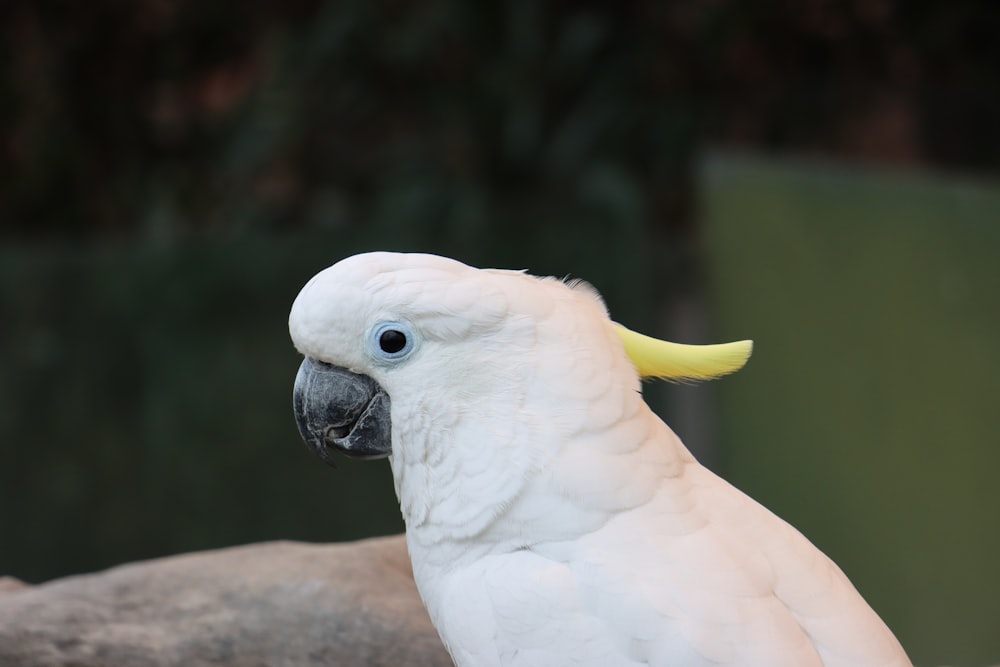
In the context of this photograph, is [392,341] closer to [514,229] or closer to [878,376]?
[878,376]

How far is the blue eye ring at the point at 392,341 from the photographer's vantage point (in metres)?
1.21

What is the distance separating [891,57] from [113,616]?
11.1 ft

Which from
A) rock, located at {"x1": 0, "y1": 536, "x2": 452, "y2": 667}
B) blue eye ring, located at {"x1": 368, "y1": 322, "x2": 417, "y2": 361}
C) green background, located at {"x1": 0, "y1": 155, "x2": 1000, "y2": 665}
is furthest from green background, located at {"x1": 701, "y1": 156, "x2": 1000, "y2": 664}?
blue eye ring, located at {"x1": 368, "y1": 322, "x2": 417, "y2": 361}

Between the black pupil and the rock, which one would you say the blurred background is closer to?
the rock

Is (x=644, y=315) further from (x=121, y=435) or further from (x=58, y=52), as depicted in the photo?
(x=58, y=52)

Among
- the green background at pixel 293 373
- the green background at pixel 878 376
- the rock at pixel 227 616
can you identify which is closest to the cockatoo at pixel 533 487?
the rock at pixel 227 616

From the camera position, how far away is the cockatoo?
114cm

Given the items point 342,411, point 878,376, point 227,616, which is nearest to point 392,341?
point 342,411

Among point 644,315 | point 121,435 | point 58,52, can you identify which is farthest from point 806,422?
point 58,52

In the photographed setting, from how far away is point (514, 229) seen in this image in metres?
3.90

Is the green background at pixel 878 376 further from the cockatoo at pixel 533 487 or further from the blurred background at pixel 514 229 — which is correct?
the cockatoo at pixel 533 487

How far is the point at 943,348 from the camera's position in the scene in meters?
2.69

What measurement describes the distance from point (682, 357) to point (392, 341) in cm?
38

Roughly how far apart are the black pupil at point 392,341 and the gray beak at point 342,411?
62 mm
